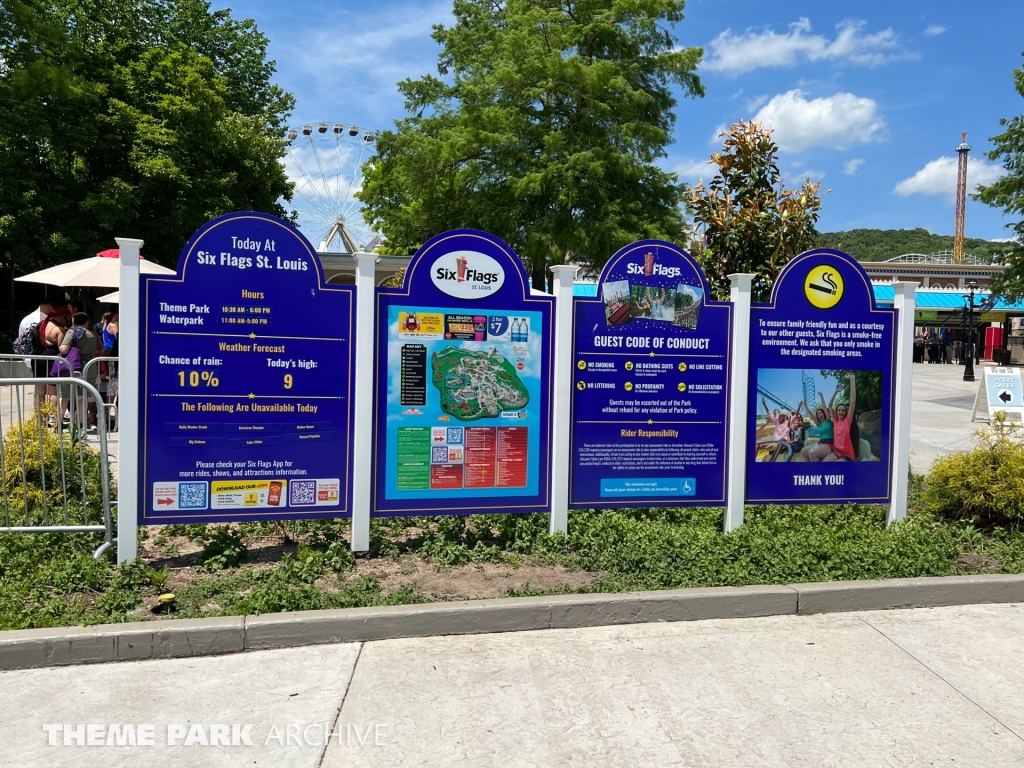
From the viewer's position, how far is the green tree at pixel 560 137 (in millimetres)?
24375

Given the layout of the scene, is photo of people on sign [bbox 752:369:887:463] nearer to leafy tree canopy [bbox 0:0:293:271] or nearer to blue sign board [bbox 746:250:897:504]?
blue sign board [bbox 746:250:897:504]

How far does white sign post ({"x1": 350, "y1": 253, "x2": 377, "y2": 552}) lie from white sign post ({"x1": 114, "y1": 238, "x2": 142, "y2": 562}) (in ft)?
4.82

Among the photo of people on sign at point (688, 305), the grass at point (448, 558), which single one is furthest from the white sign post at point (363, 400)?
the photo of people on sign at point (688, 305)

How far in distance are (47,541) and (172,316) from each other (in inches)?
81.5

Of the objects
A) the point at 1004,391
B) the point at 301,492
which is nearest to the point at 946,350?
the point at 1004,391

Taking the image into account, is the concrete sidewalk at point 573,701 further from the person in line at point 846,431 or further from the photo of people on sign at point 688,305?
the photo of people on sign at point 688,305

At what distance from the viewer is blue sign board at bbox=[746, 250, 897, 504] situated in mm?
6621

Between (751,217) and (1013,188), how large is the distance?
84.1ft

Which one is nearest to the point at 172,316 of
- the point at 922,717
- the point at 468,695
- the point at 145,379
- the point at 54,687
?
the point at 145,379

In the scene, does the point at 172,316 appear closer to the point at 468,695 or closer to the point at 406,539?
the point at 406,539

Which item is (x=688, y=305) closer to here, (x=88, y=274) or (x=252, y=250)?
(x=252, y=250)

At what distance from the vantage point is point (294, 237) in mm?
5641

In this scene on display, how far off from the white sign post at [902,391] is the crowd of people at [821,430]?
0.41m

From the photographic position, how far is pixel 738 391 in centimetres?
647
